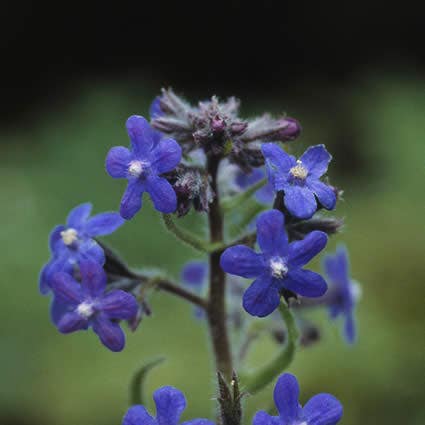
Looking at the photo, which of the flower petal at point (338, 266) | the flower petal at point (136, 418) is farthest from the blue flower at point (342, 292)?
the flower petal at point (136, 418)

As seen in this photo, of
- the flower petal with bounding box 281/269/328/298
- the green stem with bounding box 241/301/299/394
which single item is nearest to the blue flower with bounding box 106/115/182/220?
the flower petal with bounding box 281/269/328/298

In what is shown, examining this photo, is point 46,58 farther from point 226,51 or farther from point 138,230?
point 138,230

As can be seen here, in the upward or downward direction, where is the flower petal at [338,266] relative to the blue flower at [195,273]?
downward

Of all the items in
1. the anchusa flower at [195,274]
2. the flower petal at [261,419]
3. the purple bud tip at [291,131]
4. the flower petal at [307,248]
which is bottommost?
the flower petal at [261,419]

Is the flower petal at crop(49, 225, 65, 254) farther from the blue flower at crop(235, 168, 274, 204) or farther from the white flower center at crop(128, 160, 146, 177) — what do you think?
the blue flower at crop(235, 168, 274, 204)

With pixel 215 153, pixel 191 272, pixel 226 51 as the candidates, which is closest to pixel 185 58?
pixel 226 51

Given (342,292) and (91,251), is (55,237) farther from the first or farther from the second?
(342,292)

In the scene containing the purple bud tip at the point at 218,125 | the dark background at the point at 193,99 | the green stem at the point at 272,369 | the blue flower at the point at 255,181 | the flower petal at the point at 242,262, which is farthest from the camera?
the dark background at the point at 193,99

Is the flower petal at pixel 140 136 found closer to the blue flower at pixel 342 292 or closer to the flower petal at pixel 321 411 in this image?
the flower petal at pixel 321 411
